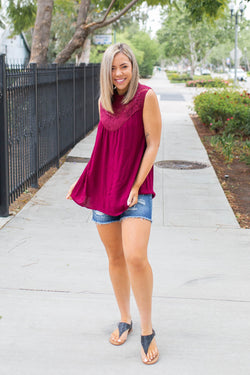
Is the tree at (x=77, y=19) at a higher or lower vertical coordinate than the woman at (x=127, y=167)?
higher

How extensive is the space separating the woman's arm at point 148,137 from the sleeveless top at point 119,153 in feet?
0.10

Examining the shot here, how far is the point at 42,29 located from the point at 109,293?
9.90m

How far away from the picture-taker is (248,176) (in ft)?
32.0

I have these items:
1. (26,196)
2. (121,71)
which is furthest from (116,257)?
(26,196)

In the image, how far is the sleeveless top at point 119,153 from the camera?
3289mm

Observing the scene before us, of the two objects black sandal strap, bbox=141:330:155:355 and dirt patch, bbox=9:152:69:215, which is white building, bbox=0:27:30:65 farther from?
black sandal strap, bbox=141:330:155:355

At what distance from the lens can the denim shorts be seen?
10.9 ft

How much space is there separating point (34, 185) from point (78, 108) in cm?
478

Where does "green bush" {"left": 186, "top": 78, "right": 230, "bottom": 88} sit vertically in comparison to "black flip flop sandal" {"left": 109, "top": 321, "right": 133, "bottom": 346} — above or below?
above

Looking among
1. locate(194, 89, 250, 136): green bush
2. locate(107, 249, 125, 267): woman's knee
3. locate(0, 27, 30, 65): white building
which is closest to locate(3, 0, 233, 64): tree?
locate(194, 89, 250, 136): green bush

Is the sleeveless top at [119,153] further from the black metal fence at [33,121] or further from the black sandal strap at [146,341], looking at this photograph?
the black metal fence at [33,121]

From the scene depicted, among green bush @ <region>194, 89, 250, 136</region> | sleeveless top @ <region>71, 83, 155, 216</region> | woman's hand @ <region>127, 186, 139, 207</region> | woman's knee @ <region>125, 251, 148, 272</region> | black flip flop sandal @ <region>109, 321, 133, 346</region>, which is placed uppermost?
sleeveless top @ <region>71, 83, 155, 216</region>

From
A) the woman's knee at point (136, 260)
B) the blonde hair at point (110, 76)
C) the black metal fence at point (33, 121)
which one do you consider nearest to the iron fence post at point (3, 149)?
the black metal fence at point (33, 121)

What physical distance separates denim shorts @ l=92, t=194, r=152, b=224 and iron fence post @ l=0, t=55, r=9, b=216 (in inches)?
A: 134
